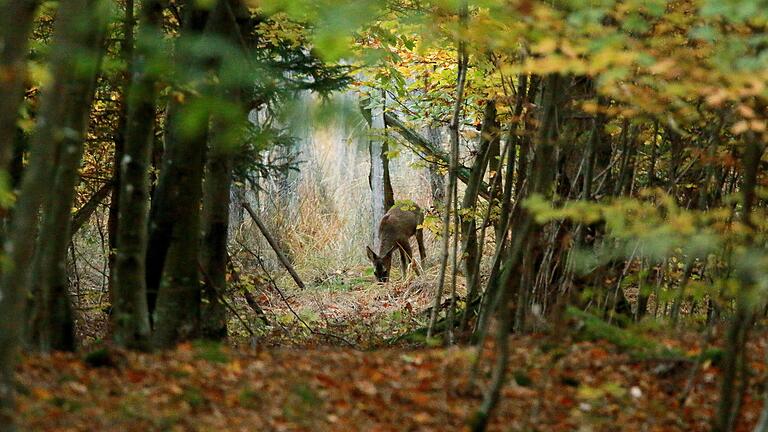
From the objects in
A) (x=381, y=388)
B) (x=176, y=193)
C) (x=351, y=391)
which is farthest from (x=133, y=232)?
(x=381, y=388)

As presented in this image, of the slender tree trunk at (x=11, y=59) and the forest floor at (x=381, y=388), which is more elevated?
the slender tree trunk at (x=11, y=59)

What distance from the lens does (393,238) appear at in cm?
1722

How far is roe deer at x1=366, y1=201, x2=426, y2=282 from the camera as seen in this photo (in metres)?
17.2

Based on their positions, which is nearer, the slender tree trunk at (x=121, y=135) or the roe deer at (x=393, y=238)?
the slender tree trunk at (x=121, y=135)

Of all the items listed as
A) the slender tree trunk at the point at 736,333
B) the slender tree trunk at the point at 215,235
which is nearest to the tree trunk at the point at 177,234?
the slender tree trunk at the point at 215,235

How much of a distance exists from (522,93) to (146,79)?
11.4 feet

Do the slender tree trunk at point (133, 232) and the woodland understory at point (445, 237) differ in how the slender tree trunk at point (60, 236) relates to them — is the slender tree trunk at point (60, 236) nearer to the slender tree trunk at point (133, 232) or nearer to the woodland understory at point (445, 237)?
the woodland understory at point (445, 237)

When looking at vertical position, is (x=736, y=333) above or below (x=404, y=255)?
below

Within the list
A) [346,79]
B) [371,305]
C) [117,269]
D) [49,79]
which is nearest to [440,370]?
[117,269]

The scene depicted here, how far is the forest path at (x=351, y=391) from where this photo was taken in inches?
174

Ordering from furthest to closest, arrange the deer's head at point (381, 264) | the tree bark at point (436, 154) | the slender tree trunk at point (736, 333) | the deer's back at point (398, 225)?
the deer's back at point (398, 225) → the deer's head at point (381, 264) → the tree bark at point (436, 154) → the slender tree trunk at point (736, 333)

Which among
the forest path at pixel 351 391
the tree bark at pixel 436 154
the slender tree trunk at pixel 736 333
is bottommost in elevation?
the forest path at pixel 351 391

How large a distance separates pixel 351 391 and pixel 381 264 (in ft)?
40.1

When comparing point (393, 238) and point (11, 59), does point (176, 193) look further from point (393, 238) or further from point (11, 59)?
point (393, 238)
